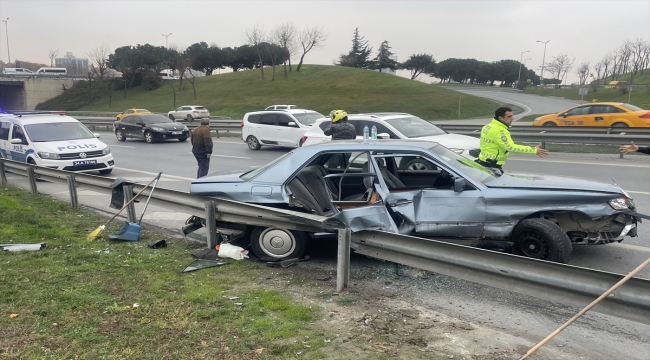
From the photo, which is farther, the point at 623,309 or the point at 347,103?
the point at 347,103

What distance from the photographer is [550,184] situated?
5.48 metres

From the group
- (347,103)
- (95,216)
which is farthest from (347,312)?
(347,103)

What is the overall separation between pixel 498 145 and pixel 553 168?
710cm

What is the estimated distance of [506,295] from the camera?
4.83m

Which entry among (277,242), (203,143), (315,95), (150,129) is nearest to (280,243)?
(277,242)

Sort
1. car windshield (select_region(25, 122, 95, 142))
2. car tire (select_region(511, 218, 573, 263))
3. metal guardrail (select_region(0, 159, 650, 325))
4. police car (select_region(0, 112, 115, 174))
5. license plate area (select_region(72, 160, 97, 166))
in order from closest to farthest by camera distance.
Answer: metal guardrail (select_region(0, 159, 650, 325))
car tire (select_region(511, 218, 573, 263))
police car (select_region(0, 112, 115, 174))
license plate area (select_region(72, 160, 97, 166))
car windshield (select_region(25, 122, 95, 142))

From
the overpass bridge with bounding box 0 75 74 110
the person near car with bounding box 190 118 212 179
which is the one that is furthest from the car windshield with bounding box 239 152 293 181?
the overpass bridge with bounding box 0 75 74 110

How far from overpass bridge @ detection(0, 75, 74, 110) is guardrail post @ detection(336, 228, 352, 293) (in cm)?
7363

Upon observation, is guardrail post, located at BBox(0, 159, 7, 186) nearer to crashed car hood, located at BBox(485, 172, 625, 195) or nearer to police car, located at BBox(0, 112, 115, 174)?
police car, located at BBox(0, 112, 115, 174)

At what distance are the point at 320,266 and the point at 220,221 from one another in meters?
1.42

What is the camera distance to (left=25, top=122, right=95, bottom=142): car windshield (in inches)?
517

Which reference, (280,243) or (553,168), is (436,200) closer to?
(280,243)

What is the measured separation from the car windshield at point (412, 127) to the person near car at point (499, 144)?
16.2 feet

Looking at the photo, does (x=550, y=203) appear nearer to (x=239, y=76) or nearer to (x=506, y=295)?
(x=506, y=295)
